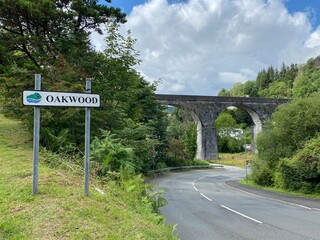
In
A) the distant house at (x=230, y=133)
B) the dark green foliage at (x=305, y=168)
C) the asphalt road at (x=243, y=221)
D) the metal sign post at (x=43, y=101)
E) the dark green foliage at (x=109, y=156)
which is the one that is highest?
the distant house at (x=230, y=133)

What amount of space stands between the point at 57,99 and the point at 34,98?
31 cm

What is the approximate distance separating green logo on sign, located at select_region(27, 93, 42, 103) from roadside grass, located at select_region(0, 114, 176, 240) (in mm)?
1308

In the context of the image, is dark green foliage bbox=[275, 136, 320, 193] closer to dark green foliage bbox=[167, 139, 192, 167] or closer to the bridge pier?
dark green foliage bbox=[167, 139, 192, 167]

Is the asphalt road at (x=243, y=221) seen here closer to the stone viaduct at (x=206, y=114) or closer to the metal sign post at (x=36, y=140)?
the metal sign post at (x=36, y=140)

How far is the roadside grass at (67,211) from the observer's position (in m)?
3.81

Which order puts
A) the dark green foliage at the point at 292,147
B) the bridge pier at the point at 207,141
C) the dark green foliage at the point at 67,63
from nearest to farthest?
the dark green foliage at the point at 67,63 < the dark green foliage at the point at 292,147 < the bridge pier at the point at 207,141

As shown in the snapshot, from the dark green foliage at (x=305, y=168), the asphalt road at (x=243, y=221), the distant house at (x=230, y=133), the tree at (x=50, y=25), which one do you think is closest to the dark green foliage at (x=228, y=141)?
the distant house at (x=230, y=133)

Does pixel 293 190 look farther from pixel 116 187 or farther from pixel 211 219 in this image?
pixel 116 187

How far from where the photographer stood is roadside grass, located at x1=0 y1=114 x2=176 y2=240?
150 inches

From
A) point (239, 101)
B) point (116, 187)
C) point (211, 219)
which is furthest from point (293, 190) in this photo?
point (239, 101)

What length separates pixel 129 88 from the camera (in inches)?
569

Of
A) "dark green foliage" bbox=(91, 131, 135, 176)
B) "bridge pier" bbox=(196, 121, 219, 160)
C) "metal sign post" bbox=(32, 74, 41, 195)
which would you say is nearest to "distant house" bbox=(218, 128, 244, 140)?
"bridge pier" bbox=(196, 121, 219, 160)

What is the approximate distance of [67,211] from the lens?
169 inches

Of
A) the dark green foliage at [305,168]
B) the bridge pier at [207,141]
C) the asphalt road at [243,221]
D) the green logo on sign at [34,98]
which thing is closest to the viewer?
the green logo on sign at [34,98]
